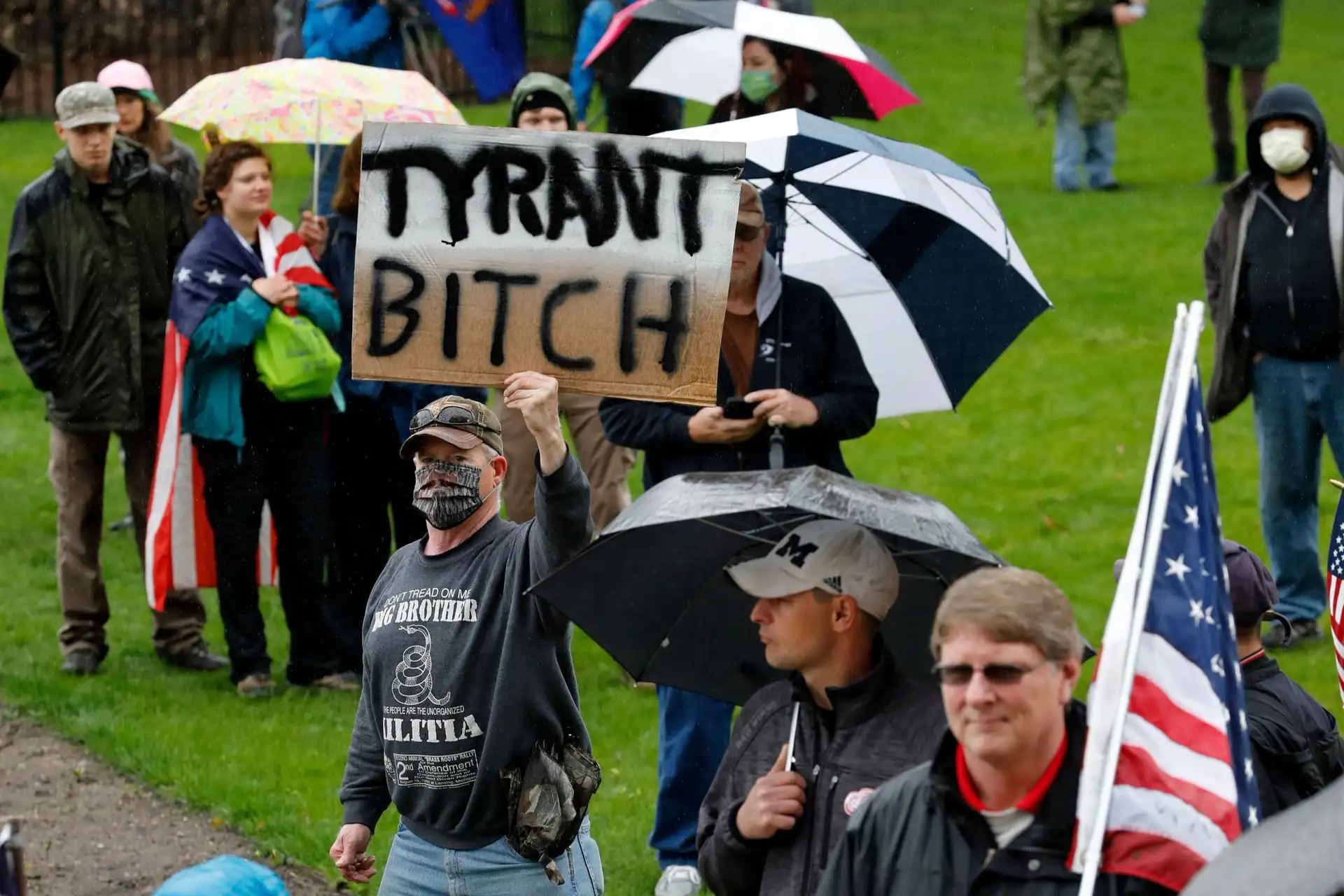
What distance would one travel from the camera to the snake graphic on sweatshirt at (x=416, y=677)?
546 cm

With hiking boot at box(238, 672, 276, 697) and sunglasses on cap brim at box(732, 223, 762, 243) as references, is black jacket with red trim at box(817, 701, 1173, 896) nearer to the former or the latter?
sunglasses on cap brim at box(732, 223, 762, 243)

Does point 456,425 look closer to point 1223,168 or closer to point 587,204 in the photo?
point 587,204

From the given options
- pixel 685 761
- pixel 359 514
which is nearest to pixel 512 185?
pixel 685 761

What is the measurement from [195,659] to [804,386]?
4348mm

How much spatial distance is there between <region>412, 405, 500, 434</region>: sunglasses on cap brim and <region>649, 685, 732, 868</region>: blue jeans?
1.88 metres

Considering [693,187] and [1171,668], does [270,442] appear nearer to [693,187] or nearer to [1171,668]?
[693,187]

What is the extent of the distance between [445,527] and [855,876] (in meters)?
1.95

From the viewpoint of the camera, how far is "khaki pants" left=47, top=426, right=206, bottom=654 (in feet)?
33.0

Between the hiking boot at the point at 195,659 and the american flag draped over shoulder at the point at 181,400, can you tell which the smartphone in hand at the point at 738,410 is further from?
the hiking boot at the point at 195,659

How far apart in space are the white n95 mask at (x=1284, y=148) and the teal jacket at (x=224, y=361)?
4.28m

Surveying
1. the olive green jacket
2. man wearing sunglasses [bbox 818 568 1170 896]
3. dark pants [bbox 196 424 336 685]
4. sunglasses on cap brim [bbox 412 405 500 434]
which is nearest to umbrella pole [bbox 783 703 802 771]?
man wearing sunglasses [bbox 818 568 1170 896]

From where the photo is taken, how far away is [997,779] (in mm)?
3867

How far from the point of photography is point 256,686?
9641 mm

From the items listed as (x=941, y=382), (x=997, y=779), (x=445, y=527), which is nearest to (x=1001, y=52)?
(x=941, y=382)
